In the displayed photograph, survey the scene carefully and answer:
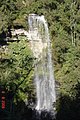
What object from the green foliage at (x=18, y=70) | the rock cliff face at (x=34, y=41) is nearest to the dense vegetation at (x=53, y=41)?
the green foliage at (x=18, y=70)

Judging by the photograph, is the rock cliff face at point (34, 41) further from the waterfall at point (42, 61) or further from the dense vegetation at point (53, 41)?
the dense vegetation at point (53, 41)

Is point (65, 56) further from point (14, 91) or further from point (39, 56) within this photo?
point (14, 91)

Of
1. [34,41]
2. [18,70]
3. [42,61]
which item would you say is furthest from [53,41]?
[18,70]

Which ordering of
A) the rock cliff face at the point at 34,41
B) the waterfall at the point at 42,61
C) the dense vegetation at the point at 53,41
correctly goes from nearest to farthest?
1. the dense vegetation at the point at 53,41
2. the waterfall at the point at 42,61
3. the rock cliff face at the point at 34,41

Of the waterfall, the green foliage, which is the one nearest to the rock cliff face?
the waterfall

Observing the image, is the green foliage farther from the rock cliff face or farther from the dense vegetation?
the rock cliff face
